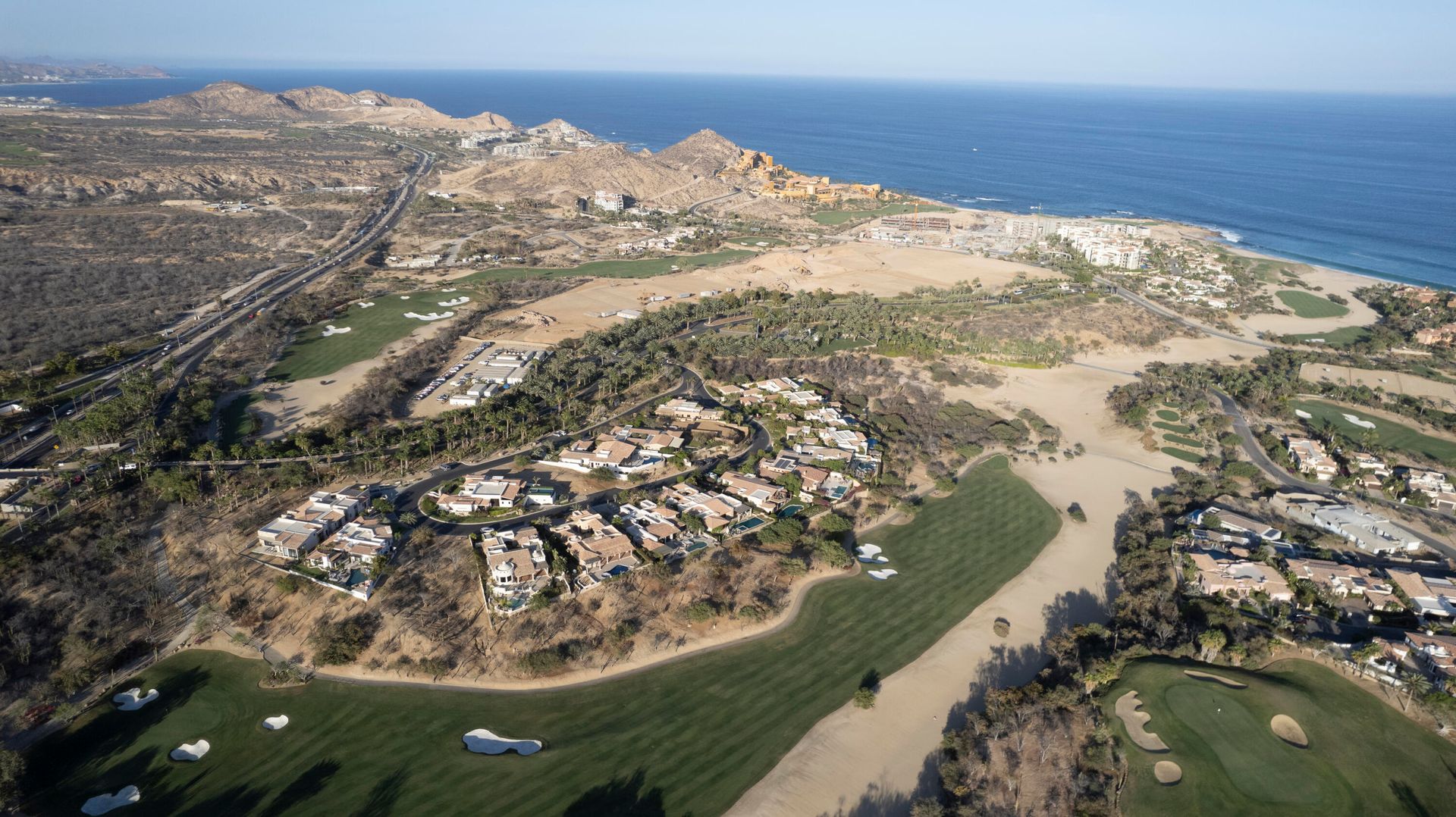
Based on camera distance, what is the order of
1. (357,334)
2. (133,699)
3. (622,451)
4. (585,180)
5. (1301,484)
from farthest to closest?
(585,180) < (357,334) < (1301,484) < (622,451) < (133,699)

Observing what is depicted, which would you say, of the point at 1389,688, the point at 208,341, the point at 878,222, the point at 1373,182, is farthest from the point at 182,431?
the point at 1373,182

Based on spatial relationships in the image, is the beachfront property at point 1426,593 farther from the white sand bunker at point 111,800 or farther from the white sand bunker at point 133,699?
the white sand bunker at point 133,699

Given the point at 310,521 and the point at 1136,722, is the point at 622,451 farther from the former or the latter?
the point at 1136,722

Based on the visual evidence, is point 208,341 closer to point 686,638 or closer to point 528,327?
point 528,327

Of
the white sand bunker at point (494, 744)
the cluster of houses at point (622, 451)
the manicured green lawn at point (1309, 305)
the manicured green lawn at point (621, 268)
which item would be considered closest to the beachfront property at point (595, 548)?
the cluster of houses at point (622, 451)

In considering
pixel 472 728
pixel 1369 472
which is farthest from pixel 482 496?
pixel 1369 472
